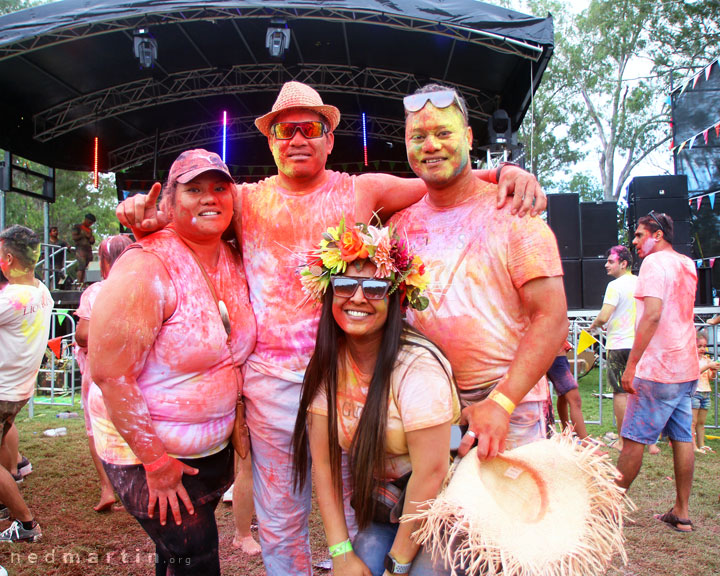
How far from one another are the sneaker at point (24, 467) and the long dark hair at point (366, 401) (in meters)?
4.31

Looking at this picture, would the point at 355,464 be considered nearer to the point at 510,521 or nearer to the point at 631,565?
the point at 510,521

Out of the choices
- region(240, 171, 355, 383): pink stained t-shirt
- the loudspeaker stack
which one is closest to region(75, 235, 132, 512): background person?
region(240, 171, 355, 383): pink stained t-shirt

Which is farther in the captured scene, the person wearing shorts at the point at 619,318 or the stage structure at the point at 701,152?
the stage structure at the point at 701,152

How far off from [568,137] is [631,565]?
29.0m

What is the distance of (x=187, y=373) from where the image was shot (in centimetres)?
216

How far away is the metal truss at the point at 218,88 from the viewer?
33.3 ft

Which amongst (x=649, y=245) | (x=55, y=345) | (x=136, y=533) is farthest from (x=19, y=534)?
(x=649, y=245)

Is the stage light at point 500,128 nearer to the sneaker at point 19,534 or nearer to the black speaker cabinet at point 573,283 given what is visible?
the black speaker cabinet at point 573,283

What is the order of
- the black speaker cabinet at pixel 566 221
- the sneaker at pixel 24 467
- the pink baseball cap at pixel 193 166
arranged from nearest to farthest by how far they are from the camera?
the pink baseball cap at pixel 193 166 < the sneaker at pixel 24 467 < the black speaker cabinet at pixel 566 221

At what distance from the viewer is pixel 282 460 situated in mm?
2486

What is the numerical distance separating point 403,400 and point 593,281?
830 centimetres

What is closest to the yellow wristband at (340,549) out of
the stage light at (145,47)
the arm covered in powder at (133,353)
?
the arm covered in powder at (133,353)

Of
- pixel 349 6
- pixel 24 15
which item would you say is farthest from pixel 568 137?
pixel 24 15

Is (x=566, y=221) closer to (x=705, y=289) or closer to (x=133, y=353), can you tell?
(x=705, y=289)
